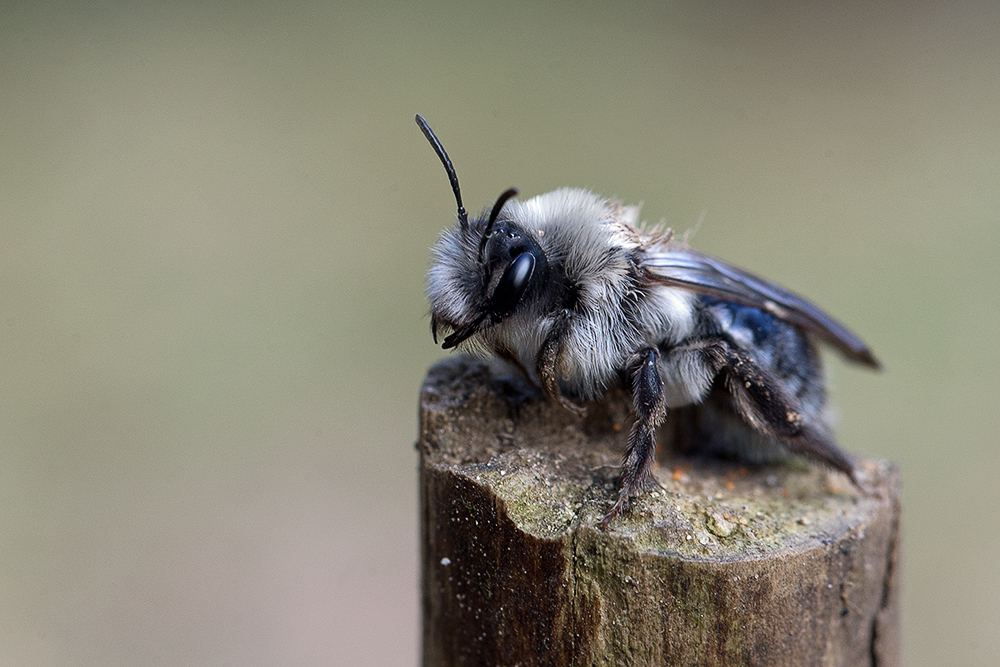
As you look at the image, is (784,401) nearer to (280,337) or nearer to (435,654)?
(435,654)

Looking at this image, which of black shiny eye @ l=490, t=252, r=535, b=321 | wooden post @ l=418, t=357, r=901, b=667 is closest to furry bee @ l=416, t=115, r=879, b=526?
black shiny eye @ l=490, t=252, r=535, b=321

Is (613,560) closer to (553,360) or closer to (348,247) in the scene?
(553,360)

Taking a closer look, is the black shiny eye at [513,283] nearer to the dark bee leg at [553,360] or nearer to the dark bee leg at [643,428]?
the dark bee leg at [553,360]

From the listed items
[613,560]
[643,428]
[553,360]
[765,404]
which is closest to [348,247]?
[553,360]

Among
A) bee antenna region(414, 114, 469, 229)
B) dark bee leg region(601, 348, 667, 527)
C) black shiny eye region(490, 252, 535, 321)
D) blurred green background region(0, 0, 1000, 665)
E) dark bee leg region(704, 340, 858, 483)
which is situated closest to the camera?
dark bee leg region(601, 348, 667, 527)

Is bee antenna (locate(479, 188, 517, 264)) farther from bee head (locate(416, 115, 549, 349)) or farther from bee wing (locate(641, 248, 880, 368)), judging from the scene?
bee wing (locate(641, 248, 880, 368))

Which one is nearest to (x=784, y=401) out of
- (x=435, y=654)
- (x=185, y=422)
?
(x=435, y=654)

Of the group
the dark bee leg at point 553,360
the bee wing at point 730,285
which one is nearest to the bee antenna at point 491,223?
the dark bee leg at point 553,360
